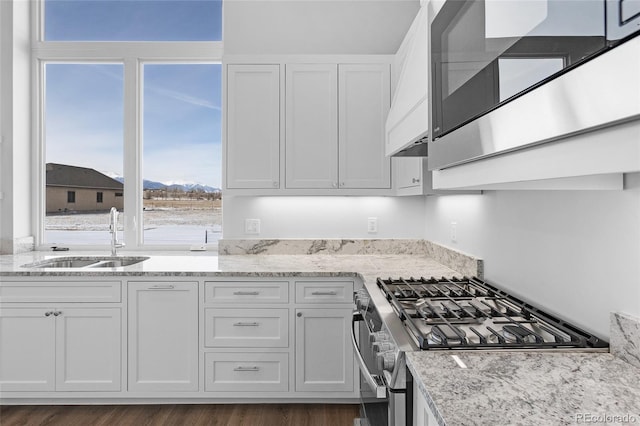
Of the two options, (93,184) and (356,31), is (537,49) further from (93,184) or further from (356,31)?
(93,184)

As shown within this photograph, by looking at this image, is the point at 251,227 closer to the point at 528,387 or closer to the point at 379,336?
the point at 379,336

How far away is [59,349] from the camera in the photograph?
8.25ft

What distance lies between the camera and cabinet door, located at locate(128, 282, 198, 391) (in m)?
2.53

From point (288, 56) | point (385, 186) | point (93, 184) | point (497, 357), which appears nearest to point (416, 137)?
point (497, 357)

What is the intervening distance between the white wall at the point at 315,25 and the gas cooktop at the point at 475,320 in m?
2.07

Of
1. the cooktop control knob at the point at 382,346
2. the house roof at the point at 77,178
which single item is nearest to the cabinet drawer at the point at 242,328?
the cooktop control knob at the point at 382,346

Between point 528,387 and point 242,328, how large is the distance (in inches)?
73.3

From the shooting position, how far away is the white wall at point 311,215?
128 inches

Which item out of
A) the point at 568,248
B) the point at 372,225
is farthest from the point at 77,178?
the point at 568,248

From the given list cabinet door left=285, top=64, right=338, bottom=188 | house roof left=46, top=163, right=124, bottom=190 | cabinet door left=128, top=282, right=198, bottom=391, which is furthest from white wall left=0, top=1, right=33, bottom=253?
cabinet door left=285, top=64, right=338, bottom=188

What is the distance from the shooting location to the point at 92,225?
11.5 feet

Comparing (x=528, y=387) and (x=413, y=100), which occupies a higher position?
(x=413, y=100)

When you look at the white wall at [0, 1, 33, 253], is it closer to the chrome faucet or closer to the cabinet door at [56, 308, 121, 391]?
the chrome faucet

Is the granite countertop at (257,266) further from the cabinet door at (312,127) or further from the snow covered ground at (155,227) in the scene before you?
the cabinet door at (312,127)
